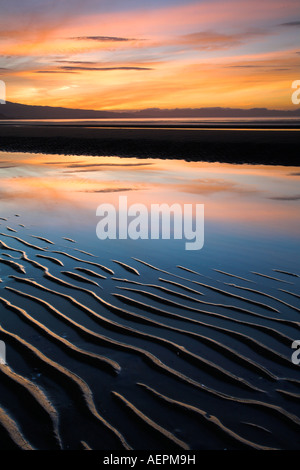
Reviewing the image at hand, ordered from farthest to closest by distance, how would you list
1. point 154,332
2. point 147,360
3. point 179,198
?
point 179,198 → point 154,332 → point 147,360

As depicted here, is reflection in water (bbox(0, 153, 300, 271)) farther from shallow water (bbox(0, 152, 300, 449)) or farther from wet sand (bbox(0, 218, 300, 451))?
wet sand (bbox(0, 218, 300, 451))

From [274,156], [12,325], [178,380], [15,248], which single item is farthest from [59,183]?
[274,156]

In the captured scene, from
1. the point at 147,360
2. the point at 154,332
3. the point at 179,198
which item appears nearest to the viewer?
the point at 147,360

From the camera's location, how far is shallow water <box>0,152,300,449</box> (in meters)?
3.39

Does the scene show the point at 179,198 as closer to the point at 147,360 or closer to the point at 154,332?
the point at 154,332

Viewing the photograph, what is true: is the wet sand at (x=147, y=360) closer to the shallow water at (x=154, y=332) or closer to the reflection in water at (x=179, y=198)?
the shallow water at (x=154, y=332)

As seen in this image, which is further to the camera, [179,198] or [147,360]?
[179,198]

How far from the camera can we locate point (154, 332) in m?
4.79

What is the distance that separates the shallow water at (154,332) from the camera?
3.39m

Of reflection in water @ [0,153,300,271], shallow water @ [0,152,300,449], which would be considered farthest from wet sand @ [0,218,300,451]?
reflection in water @ [0,153,300,271]

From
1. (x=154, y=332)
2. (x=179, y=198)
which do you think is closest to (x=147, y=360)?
(x=154, y=332)

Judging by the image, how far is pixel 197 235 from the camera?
8453mm

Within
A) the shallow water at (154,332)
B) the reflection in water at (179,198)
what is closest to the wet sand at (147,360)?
the shallow water at (154,332)

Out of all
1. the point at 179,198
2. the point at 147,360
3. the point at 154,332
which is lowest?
the point at 147,360
